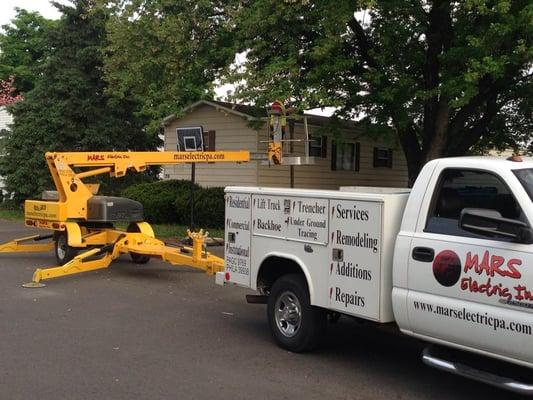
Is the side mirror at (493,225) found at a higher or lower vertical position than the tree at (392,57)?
lower

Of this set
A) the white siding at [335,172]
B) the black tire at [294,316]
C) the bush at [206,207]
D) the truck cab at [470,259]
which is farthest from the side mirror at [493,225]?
the white siding at [335,172]

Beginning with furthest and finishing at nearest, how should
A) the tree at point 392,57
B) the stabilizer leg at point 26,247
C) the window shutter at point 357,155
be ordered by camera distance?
the window shutter at point 357,155
the stabilizer leg at point 26,247
the tree at point 392,57

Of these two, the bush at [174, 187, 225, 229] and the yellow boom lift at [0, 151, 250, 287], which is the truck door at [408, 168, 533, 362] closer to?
the yellow boom lift at [0, 151, 250, 287]

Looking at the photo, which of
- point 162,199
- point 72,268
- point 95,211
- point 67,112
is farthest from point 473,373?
point 67,112

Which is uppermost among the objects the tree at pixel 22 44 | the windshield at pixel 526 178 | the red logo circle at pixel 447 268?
the tree at pixel 22 44

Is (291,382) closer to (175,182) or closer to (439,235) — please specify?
(439,235)

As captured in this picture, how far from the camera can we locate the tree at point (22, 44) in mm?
40750

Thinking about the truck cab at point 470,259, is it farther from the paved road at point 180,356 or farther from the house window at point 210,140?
the house window at point 210,140

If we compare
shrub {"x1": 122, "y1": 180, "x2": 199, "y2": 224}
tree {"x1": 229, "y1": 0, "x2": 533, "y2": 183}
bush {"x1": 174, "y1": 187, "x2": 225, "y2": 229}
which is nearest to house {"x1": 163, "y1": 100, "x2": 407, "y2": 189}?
shrub {"x1": 122, "y1": 180, "x2": 199, "y2": 224}

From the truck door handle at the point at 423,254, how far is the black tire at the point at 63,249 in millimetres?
7321

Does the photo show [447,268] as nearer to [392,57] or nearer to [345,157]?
[392,57]

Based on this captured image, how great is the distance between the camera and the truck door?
172 inches

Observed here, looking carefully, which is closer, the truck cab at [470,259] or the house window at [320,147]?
the truck cab at [470,259]

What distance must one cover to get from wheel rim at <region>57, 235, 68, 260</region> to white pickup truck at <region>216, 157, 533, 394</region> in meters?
5.70
